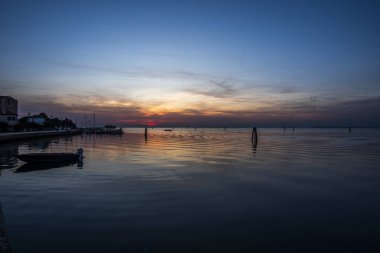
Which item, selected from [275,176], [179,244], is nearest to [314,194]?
[275,176]

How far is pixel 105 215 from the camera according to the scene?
11602mm

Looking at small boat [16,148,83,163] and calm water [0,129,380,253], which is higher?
small boat [16,148,83,163]

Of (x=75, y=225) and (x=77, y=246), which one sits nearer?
(x=77, y=246)

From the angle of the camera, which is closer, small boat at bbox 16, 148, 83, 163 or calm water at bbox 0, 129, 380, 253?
calm water at bbox 0, 129, 380, 253

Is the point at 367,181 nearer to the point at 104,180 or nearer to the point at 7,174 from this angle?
the point at 104,180

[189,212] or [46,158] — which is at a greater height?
[46,158]

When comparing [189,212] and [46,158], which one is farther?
[46,158]

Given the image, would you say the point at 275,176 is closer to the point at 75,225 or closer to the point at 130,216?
the point at 130,216

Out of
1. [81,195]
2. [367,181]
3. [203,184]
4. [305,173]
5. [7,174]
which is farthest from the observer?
[305,173]

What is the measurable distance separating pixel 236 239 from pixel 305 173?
49.0ft

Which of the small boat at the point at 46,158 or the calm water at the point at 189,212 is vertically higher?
the small boat at the point at 46,158

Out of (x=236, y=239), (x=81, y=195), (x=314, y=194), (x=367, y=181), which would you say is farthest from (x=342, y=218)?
(x=81, y=195)

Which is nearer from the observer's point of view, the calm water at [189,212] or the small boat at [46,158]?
the calm water at [189,212]

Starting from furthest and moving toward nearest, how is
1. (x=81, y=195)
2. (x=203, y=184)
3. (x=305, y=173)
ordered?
(x=305, y=173) < (x=203, y=184) < (x=81, y=195)
